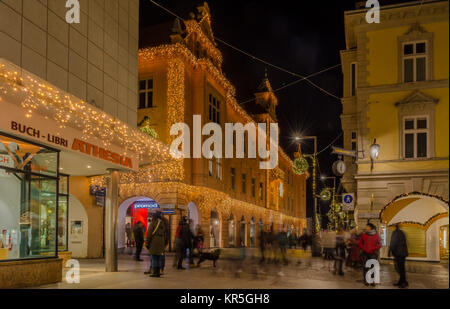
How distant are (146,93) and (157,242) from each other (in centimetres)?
1735

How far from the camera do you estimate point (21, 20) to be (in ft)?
36.9

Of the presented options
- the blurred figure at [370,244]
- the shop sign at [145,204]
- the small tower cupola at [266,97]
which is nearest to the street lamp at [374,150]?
the blurred figure at [370,244]

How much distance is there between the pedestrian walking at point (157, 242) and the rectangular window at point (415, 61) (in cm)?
1039

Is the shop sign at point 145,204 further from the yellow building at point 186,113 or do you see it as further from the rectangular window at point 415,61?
the rectangular window at point 415,61

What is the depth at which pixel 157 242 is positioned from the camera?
14.4m

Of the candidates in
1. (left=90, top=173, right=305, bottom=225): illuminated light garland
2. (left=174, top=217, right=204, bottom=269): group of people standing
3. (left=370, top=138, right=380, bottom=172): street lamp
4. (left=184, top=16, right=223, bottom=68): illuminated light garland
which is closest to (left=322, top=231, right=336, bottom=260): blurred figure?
(left=174, top=217, right=204, bottom=269): group of people standing

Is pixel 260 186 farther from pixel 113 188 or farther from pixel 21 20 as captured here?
pixel 21 20

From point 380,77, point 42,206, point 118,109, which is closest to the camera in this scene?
point 380,77

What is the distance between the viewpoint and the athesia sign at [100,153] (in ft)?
44.2

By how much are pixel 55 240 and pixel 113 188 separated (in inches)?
132

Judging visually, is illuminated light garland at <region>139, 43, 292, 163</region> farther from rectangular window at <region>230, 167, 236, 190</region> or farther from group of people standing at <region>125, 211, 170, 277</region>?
group of people standing at <region>125, 211, 170, 277</region>

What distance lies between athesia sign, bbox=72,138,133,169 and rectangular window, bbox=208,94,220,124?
1719cm
